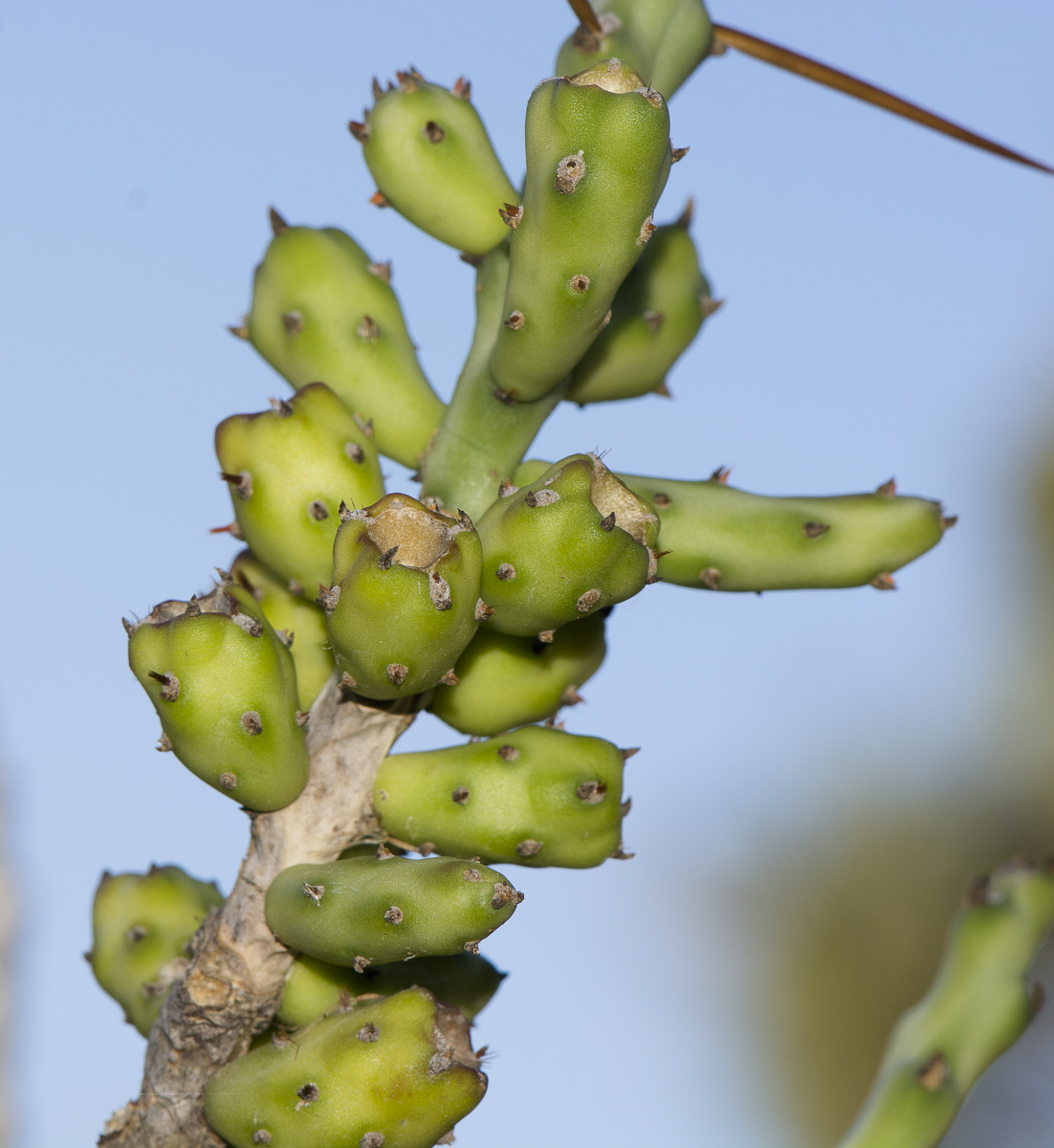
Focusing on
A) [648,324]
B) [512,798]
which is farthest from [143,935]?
[648,324]

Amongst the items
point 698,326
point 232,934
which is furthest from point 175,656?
point 698,326

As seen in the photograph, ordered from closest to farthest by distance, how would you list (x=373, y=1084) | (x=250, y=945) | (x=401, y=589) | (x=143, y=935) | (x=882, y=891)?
(x=401, y=589), (x=373, y=1084), (x=250, y=945), (x=143, y=935), (x=882, y=891)

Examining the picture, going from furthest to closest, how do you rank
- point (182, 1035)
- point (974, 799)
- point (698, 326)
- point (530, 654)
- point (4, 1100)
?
point (974, 799) → point (4, 1100) → point (698, 326) → point (530, 654) → point (182, 1035)

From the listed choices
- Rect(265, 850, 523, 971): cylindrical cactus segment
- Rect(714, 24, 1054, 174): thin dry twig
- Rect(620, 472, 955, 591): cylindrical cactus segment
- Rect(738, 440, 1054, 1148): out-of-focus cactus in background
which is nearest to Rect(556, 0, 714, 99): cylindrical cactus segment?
Rect(714, 24, 1054, 174): thin dry twig

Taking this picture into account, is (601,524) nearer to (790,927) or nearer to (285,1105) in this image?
(285,1105)

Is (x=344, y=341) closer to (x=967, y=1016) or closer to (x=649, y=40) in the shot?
(x=649, y=40)
